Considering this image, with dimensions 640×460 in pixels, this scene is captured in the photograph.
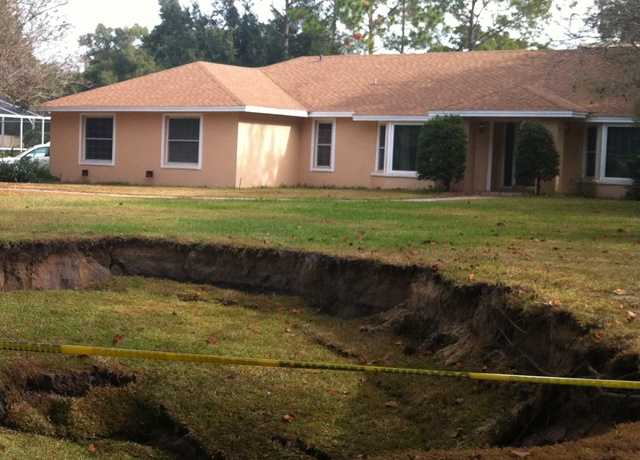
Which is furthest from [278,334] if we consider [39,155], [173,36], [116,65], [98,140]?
[116,65]

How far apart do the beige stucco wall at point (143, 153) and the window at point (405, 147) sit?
15.9 ft

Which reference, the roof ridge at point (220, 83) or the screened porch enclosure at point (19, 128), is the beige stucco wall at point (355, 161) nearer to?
the roof ridge at point (220, 83)

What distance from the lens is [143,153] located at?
30.6 metres

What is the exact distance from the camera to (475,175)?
2892cm

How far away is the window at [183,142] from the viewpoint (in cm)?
2988

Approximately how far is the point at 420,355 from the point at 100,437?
3.20 meters

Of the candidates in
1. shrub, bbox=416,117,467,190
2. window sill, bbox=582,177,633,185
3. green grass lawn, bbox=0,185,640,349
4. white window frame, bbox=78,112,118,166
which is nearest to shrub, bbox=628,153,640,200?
window sill, bbox=582,177,633,185

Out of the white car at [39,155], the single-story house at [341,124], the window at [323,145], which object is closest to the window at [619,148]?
the single-story house at [341,124]

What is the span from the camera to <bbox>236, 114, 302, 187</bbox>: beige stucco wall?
29.4m

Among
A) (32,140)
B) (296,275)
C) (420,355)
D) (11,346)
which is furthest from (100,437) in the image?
(32,140)

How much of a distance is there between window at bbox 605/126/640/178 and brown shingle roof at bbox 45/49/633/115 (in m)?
0.62

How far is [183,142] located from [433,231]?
17.1 m

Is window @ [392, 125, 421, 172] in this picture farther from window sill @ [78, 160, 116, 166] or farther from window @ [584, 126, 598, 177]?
window sill @ [78, 160, 116, 166]

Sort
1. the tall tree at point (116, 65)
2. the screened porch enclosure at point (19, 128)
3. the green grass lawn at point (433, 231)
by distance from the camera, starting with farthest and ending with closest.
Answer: the tall tree at point (116, 65) → the screened porch enclosure at point (19, 128) → the green grass lawn at point (433, 231)
